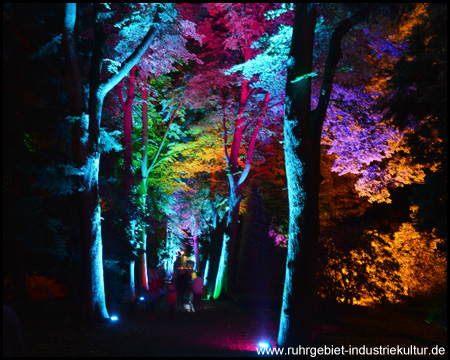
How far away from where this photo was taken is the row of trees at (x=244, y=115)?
8.03m

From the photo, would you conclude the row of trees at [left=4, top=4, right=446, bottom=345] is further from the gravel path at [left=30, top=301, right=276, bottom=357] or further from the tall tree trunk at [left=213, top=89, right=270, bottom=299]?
the gravel path at [left=30, top=301, right=276, bottom=357]

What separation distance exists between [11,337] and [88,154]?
6846 mm

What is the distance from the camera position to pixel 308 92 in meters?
8.05

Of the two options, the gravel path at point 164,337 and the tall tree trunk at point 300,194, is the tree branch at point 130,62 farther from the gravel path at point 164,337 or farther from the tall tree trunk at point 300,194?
the gravel path at point 164,337

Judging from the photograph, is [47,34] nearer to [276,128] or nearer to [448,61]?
[448,61]

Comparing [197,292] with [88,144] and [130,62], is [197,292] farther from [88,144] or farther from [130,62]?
[130,62]

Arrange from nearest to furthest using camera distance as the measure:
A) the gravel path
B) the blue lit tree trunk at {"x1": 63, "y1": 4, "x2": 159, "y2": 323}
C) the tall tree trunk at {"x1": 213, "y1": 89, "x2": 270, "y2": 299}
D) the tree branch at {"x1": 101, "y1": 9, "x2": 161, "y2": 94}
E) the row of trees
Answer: the gravel path < the row of trees < the blue lit tree trunk at {"x1": 63, "y1": 4, "x2": 159, "y2": 323} < the tree branch at {"x1": 101, "y1": 9, "x2": 161, "y2": 94} < the tall tree trunk at {"x1": 213, "y1": 89, "x2": 270, "y2": 299}

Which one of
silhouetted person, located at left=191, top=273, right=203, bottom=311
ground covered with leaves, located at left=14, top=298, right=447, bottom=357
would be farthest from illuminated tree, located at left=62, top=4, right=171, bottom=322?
silhouetted person, located at left=191, top=273, right=203, bottom=311

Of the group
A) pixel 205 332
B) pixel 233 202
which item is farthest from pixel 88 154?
pixel 233 202

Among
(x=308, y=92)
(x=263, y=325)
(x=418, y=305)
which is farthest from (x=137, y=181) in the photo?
(x=418, y=305)

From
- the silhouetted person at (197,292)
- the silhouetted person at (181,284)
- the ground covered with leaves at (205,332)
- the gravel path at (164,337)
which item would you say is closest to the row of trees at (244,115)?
the ground covered with leaves at (205,332)

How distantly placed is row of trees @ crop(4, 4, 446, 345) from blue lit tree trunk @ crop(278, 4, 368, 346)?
0.02 m

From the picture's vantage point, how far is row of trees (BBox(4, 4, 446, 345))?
316 inches

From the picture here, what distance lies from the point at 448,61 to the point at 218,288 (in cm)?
1464
